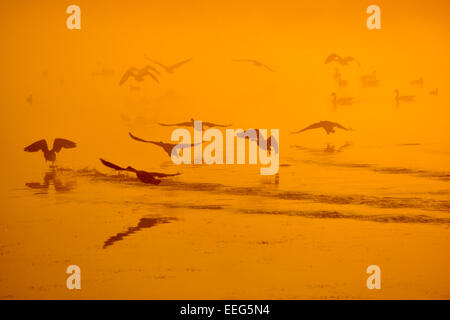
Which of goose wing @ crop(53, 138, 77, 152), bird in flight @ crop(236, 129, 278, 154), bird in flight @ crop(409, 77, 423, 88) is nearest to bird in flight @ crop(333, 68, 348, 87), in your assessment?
bird in flight @ crop(409, 77, 423, 88)

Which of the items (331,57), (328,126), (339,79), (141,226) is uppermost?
(331,57)

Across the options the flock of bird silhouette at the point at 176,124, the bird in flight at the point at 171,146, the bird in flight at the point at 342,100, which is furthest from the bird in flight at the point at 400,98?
the bird in flight at the point at 171,146

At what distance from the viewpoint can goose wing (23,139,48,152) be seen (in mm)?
2844

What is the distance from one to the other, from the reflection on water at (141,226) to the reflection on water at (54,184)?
32 centimetres

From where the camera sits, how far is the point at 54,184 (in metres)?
2.86

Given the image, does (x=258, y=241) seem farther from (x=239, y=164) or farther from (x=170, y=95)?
(x=170, y=95)

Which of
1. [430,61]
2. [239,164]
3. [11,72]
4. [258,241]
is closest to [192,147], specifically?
[239,164]

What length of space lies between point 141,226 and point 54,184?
465 mm

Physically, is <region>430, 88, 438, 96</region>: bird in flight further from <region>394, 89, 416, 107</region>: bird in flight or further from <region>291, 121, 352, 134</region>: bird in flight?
<region>291, 121, 352, 134</region>: bird in flight

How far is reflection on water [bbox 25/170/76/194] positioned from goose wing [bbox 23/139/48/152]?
0.12 meters

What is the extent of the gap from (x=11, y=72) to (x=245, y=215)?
130 cm

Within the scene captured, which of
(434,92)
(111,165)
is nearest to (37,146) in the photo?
(111,165)

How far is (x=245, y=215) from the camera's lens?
112 inches

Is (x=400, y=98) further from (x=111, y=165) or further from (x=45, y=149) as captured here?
(x=45, y=149)
